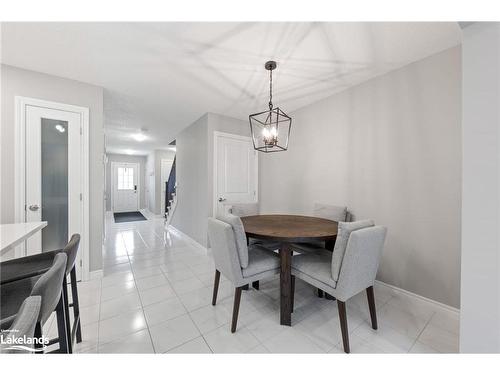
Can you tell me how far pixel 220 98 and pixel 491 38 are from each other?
260cm

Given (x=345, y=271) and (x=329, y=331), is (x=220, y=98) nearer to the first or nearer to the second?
(x=345, y=271)

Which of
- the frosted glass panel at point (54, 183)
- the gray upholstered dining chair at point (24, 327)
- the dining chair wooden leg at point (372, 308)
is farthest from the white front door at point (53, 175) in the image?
the dining chair wooden leg at point (372, 308)

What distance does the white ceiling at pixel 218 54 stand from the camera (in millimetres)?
1606

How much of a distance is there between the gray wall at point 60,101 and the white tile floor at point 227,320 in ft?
2.82

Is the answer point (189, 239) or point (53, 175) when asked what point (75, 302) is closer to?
point (53, 175)

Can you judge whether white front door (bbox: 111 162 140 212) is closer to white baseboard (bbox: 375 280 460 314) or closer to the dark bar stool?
the dark bar stool

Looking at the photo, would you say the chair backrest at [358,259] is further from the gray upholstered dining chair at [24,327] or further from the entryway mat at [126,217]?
the entryway mat at [126,217]

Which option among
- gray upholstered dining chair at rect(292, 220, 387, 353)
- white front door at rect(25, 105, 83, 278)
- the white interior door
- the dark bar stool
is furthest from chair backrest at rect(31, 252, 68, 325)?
the white interior door

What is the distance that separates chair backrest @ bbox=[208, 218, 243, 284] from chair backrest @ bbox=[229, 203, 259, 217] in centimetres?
106

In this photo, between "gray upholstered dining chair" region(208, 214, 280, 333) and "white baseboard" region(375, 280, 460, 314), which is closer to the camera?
"gray upholstered dining chair" region(208, 214, 280, 333)

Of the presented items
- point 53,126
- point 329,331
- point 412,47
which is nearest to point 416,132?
point 412,47

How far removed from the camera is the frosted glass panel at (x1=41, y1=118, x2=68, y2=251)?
2.27 m
